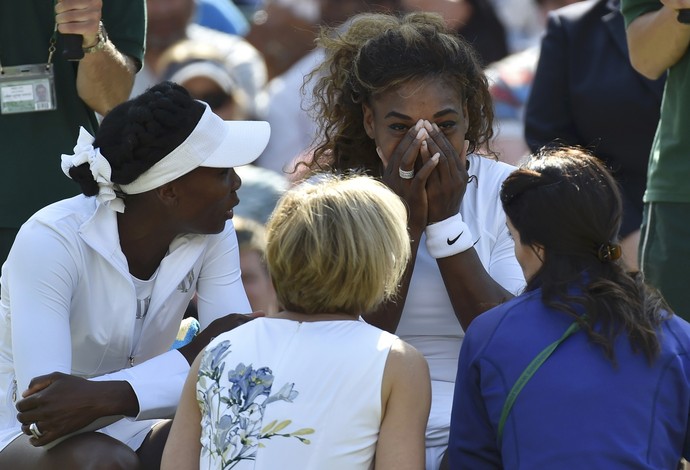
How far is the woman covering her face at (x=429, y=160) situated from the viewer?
3266 millimetres

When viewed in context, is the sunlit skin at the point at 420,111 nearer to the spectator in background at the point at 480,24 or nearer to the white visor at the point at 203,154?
the white visor at the point at 203,154

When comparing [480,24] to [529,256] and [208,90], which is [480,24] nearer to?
[208,90]

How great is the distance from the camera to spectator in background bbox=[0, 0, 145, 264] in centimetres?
371

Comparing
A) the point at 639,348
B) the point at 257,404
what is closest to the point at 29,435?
the point at 257,404

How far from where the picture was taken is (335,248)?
272 cm

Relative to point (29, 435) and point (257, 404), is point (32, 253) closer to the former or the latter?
point (29, 435)

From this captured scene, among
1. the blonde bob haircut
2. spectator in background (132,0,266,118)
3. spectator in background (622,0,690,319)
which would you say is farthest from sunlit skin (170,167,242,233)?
spectator in background (132,0,266,118)

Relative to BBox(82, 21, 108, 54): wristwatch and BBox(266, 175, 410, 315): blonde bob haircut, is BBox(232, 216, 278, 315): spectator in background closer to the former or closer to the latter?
BBox(82, 21, 108, 54): wristwatch

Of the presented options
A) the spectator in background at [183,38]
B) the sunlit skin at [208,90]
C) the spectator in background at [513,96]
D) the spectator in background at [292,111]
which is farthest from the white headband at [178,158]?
the spectator in background at [183,38]

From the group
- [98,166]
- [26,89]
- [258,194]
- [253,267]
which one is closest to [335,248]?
[98,166]

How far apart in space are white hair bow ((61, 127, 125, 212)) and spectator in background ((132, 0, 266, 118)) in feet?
12.4

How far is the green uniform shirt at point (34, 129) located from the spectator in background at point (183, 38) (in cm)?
317

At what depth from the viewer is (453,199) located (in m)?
3.31

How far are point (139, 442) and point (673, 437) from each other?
1.37 meters
